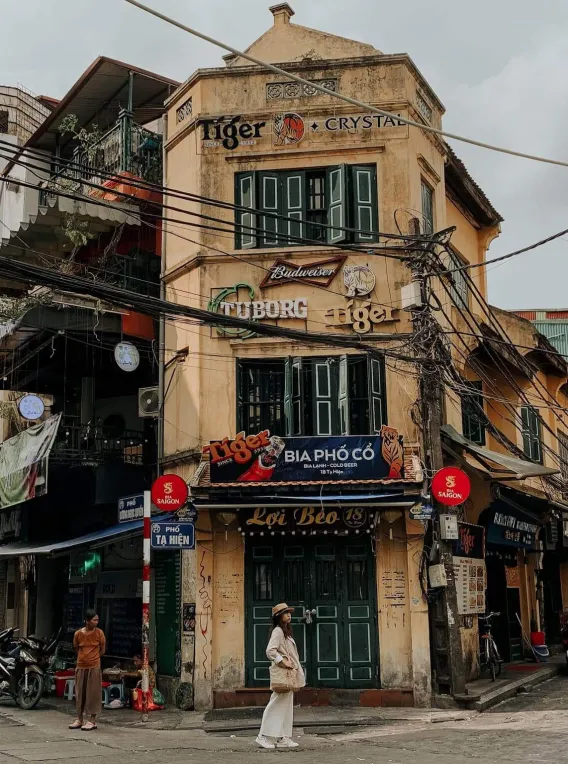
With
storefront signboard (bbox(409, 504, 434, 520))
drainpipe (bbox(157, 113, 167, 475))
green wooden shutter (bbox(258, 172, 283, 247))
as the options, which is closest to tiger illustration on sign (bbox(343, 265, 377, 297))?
green wooden shutter (bbox(258, 172, 283, 247))

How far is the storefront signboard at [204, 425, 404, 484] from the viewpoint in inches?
603

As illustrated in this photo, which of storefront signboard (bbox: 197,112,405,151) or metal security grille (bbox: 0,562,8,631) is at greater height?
storefront signboard (bbox: 197,112,405,151)

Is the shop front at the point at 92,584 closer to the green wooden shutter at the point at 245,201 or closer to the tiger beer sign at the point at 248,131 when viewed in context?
the green wooden shutter at the point at 245,201

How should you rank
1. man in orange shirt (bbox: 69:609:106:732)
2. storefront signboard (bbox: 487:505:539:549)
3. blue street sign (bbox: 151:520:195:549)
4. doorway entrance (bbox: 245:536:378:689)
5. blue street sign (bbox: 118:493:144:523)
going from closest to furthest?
man in orange shirt (bbox: 69:609:106:732)
blue street sign (bbox: 151:520:195:549)
doorway entrance (bbox: 245:536:378:689)
blue street sign (bbox: 118:493:144:523)
storefront signboard (bbox: 487:505:539:549)

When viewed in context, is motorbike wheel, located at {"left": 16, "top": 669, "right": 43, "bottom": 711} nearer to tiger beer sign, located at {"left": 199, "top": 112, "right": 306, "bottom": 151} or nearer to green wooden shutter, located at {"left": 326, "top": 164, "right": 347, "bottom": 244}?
green wooden shutter, located at {"left": 326, "top": 164, "right": 347, "bottom": 244}

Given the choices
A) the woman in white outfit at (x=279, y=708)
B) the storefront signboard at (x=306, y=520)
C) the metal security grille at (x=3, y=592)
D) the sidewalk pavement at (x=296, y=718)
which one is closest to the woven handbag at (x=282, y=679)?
the woman in white outfit at (x=279, y=708)

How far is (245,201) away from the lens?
1708 centimetres

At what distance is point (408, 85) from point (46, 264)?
872 centimetres

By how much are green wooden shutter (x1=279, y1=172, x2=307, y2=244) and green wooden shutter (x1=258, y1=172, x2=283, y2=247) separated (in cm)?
9

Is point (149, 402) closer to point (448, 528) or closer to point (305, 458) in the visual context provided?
point (305, 458)

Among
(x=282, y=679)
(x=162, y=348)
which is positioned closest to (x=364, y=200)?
(x=162, y=348)

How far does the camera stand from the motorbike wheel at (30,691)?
15.7 metres

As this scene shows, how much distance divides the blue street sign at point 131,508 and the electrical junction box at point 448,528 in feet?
16.7

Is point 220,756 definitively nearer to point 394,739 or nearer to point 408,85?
point 394,739
